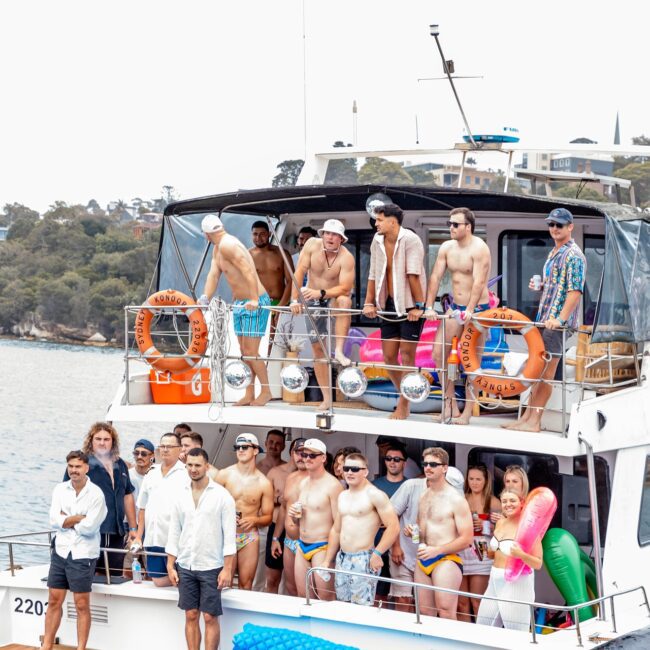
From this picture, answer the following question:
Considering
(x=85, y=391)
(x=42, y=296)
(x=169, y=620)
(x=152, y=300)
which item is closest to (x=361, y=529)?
(x=169, y=620)

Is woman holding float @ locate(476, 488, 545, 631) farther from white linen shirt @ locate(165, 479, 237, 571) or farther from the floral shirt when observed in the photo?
white linen shirt @ locate(165, 479, 237, 571)

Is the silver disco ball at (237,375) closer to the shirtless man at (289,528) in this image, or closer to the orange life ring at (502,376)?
the shirtless man at (289,528)

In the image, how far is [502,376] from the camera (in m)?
9.13

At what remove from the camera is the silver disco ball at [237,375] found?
1002cm

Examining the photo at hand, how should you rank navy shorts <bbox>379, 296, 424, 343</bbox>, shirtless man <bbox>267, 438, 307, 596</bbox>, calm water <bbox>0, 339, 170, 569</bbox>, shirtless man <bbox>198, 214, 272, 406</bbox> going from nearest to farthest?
1. shirtless man <bbox>267, 438, 307, 596</bbox>
2. navy shorts <bbox>379, 296, 424, 343</bbox>
3. shirtless man <bbox>198, 214, 272, 406</bbox>
4. calm water <bbox>0, 339, 170, 569</bbox>

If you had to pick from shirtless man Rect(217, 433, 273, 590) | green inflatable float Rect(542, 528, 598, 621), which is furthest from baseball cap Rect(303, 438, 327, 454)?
green inflatable float Rect(542, 528, 598, 621)

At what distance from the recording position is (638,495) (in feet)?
31.6

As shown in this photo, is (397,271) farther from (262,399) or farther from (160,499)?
(160,499)

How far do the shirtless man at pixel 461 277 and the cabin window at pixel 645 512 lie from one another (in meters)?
1.56

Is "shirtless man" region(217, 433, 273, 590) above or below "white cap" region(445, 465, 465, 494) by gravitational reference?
below

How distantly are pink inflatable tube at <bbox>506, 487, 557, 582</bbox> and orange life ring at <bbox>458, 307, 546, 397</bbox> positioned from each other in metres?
0.92

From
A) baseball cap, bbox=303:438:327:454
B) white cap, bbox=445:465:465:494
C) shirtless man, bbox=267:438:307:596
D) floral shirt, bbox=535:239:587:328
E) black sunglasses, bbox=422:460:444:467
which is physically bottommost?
shirtless man, bbox=267:438:307:596

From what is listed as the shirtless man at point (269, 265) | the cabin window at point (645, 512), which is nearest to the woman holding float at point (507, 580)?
the cabin window at point (645, 512)

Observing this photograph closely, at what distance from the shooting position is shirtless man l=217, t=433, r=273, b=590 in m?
9.34
